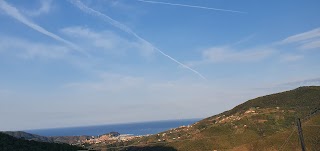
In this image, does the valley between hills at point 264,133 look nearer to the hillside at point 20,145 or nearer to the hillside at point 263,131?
the hillside at point 263,131

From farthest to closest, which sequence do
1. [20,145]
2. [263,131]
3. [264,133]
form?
[263,131] < [264,133] < [20,145]

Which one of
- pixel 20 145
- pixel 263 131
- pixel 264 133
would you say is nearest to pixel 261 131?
pixel 263 131

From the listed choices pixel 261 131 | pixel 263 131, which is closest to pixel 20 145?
pixel 261 131

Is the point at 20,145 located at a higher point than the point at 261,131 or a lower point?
higher

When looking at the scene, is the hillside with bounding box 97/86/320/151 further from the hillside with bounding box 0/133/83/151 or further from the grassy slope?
the hillside with bounding box 0/133/83/151

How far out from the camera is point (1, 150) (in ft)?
199

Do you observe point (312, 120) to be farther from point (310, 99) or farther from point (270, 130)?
point (310, 99)

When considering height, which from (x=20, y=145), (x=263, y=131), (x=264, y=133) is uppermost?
(x=20, y=145)

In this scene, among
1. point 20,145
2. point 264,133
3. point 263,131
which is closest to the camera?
point 20,145

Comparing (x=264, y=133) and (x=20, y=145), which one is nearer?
(x=20, y=145)

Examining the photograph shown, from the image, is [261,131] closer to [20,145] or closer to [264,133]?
[264,133]

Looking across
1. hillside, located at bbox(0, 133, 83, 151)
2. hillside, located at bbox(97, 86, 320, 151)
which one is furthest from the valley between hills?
hillside, located at bbox(0, 133, 83, 151)

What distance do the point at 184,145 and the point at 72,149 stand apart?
77.0 metres

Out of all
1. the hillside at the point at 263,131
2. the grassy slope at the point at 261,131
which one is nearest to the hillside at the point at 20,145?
the hillside at the point at 263,131
